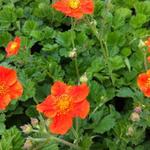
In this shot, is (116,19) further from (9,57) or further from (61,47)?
(9,57)

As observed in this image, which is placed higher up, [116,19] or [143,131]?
[116,19]

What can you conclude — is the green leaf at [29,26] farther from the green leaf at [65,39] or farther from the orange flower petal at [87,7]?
the orange flower petal at [87,7]

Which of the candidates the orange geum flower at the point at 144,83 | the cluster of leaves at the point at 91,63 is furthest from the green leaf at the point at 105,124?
the orange geum flower at the point at 144,83

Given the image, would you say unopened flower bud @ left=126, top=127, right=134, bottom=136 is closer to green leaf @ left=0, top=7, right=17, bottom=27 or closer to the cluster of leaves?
the cluster of leaves

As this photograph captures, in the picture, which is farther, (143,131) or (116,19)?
(116,19)

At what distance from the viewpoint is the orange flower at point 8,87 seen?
5.07ft

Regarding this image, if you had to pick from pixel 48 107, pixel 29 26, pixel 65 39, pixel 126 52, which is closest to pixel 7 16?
pixel 29 26

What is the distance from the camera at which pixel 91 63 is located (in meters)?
1.97

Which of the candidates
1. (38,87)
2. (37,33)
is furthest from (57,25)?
(38,87)

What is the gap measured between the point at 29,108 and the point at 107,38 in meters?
0.48

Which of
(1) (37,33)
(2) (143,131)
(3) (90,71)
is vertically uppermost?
(1) (37,33)

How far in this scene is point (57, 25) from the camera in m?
2.27

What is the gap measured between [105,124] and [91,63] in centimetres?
34

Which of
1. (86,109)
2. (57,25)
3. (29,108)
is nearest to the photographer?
(86,109)
